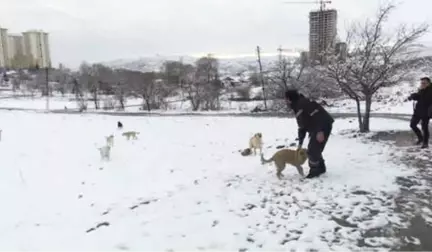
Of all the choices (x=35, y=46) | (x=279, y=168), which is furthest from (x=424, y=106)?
(x=35, y=46)

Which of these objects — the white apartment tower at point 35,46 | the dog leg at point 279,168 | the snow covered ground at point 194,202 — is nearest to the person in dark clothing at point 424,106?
the snow covered ground at point 194,202

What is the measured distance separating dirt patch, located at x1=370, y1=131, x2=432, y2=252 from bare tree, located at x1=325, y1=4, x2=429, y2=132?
9.45 ft

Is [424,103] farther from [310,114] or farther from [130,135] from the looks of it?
[130,135]

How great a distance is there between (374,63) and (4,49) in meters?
128

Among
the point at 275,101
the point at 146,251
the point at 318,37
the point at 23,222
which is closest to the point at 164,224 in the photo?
the point at 146,251

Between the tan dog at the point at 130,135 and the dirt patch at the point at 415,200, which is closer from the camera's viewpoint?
the dirt patch at the point at 415,200

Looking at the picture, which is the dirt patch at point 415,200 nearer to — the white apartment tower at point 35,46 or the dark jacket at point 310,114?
the dark jacket at point 310,114

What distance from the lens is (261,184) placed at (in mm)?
6492

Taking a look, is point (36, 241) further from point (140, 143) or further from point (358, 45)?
point (358, 45)

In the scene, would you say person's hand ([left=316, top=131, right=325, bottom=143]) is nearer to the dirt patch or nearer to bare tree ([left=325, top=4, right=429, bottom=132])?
the dirt patch

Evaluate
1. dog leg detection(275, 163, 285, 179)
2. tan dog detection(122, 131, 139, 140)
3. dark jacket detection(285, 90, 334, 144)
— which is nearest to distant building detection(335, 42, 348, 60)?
dark jacket detection(285, 90, 334, 144)

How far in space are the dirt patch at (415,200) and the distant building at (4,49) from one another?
12415cm

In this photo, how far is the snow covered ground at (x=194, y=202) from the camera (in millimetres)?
4484

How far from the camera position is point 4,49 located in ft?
382
